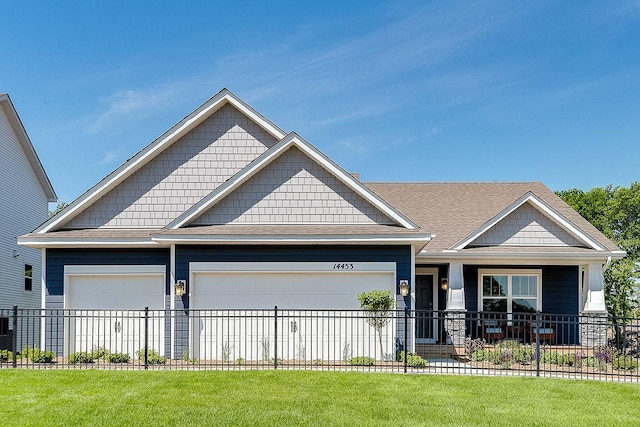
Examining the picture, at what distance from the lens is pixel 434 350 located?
636 inches

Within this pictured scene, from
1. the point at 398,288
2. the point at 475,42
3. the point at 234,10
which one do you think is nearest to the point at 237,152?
the point at 234,10

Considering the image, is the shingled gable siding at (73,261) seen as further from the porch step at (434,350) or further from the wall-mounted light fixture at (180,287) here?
the porch step at (434,350)

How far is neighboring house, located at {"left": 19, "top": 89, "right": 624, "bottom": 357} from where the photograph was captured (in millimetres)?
14438

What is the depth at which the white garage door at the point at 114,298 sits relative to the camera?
1494 cm

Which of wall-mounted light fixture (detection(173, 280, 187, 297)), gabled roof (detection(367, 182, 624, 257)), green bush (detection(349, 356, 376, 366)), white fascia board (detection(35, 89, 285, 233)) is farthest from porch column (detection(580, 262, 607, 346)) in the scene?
wall-mounted light fixture (detection(173, 280, 187, 297))

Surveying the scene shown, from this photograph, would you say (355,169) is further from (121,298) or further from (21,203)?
(21,203)

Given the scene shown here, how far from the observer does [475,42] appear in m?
21.2

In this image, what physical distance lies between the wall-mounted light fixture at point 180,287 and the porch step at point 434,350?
6663mm

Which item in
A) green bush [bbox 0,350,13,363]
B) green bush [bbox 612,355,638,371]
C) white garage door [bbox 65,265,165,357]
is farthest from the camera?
white garage door [bbox 65,265,165,357]

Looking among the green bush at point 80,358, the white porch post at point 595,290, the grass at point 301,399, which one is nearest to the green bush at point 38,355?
the green bush at point 80,358

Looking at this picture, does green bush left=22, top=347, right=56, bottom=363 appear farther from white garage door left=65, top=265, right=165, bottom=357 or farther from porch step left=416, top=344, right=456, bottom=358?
porch step left=416, top=344, right=456, bottom=358

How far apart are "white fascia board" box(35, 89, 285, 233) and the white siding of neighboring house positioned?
8.82 m

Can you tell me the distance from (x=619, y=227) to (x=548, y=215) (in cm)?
1507

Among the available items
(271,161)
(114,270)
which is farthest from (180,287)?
(271,161)
